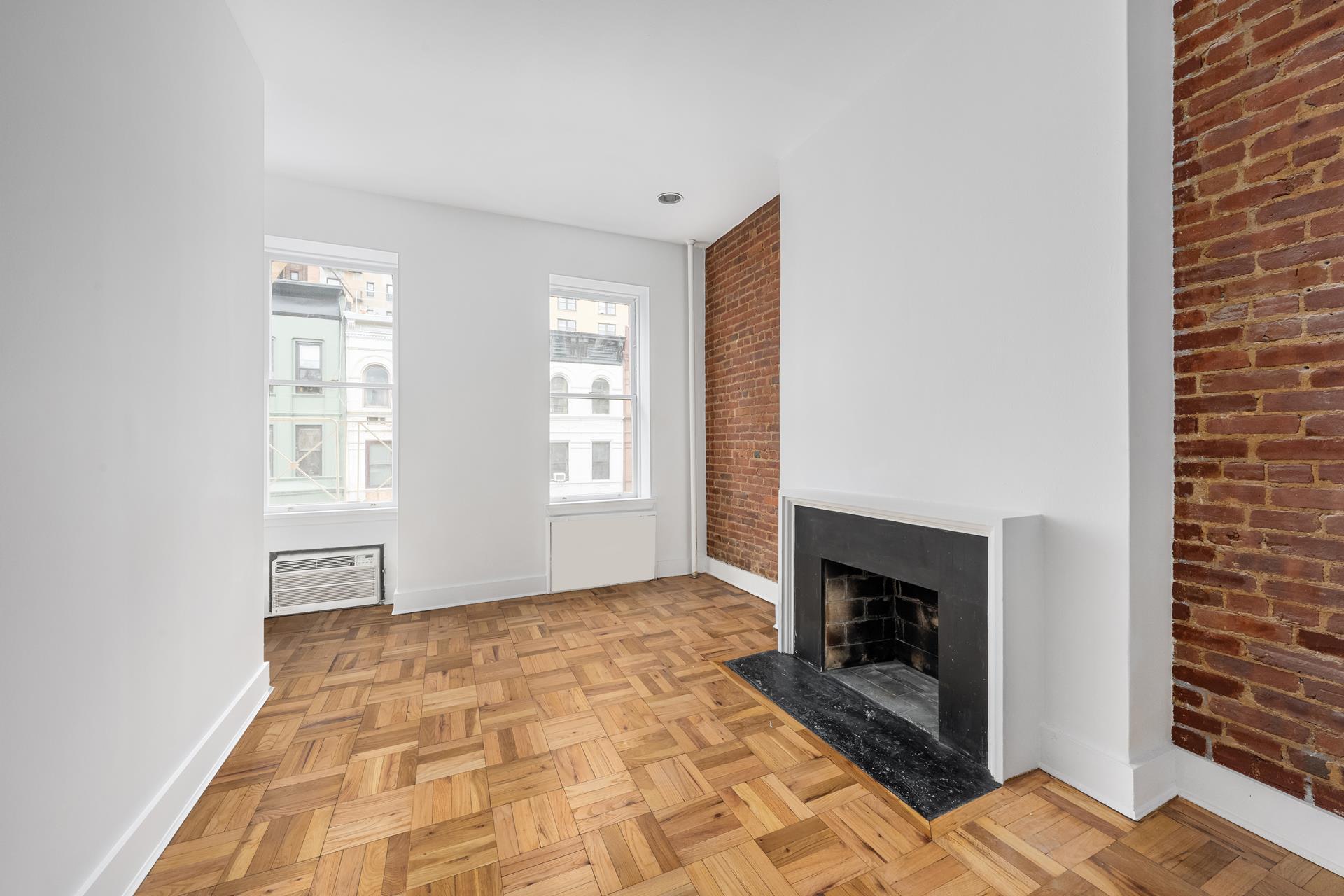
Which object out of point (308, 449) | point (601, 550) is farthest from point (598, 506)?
point (308, 449)

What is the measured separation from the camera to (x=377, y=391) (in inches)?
155

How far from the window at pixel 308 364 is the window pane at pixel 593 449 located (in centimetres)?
161

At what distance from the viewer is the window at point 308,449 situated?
12.2ft

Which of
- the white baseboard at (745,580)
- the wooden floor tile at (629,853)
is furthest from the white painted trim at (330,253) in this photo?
the wooden floor tile at (629,853)

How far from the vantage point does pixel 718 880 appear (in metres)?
1.43

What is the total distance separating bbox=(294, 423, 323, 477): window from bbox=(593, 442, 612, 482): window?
6.28ft

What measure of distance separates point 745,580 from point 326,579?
114 inches

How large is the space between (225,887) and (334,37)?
9.72 feet

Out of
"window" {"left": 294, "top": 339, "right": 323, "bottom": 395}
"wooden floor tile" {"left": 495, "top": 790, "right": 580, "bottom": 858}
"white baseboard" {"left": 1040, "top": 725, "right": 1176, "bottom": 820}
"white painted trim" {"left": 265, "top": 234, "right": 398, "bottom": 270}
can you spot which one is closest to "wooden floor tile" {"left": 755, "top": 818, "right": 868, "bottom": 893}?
"wooden floor tile" {"left": 495, "top": 790, "right": 580, "bottom": 858}

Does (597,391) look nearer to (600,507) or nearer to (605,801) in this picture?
(600,507)

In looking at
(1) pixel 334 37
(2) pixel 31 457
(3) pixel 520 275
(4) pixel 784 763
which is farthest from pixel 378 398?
(4) pixel 784 763

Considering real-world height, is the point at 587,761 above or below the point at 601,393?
below

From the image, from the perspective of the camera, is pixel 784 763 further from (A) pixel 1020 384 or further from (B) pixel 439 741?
(A) pixel 1020 384

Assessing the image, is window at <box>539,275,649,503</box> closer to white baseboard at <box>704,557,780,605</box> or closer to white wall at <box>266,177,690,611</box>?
white wall at <box>266,177,690,611</box>
